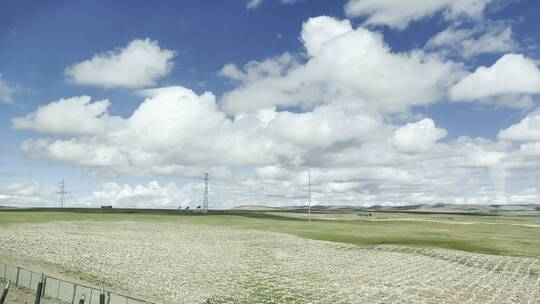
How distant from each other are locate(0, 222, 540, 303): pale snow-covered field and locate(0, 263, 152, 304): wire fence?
7.78m

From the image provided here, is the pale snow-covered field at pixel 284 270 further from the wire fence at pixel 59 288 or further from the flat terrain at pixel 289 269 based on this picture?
the wire fence at pixel 59 288

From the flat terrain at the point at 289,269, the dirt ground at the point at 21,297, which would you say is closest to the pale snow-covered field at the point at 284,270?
the flat terrain at the point at 289,269

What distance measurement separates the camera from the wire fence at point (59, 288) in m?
34.1

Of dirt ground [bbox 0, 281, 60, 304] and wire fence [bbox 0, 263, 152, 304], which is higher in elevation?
wire fence [bbox 0, 263, 152, 304]

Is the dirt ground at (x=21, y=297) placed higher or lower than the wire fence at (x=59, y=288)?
lower

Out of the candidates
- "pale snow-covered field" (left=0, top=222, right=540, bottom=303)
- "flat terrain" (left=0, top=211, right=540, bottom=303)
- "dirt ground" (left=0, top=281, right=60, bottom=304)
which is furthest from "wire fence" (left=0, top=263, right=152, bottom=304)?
"pale snow-covered field" (left=0, top=222, right=540, bottom=303)

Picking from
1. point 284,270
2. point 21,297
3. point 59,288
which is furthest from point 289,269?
point 21,297

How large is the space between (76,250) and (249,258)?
25.3 metres

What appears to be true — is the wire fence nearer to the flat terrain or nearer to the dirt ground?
the dirt ground

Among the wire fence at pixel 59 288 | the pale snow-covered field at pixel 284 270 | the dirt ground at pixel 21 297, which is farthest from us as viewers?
the pale snow-covered field at pixel 284 270

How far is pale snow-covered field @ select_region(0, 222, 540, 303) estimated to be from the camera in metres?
46.8

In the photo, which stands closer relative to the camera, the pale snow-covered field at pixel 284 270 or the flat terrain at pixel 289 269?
the pale snow-covered field at pixel 284 270

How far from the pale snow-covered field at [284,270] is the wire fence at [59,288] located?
7777mm

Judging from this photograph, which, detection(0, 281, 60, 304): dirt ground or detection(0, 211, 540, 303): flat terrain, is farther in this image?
detection(0, 211, 540, 303): flat terrain
